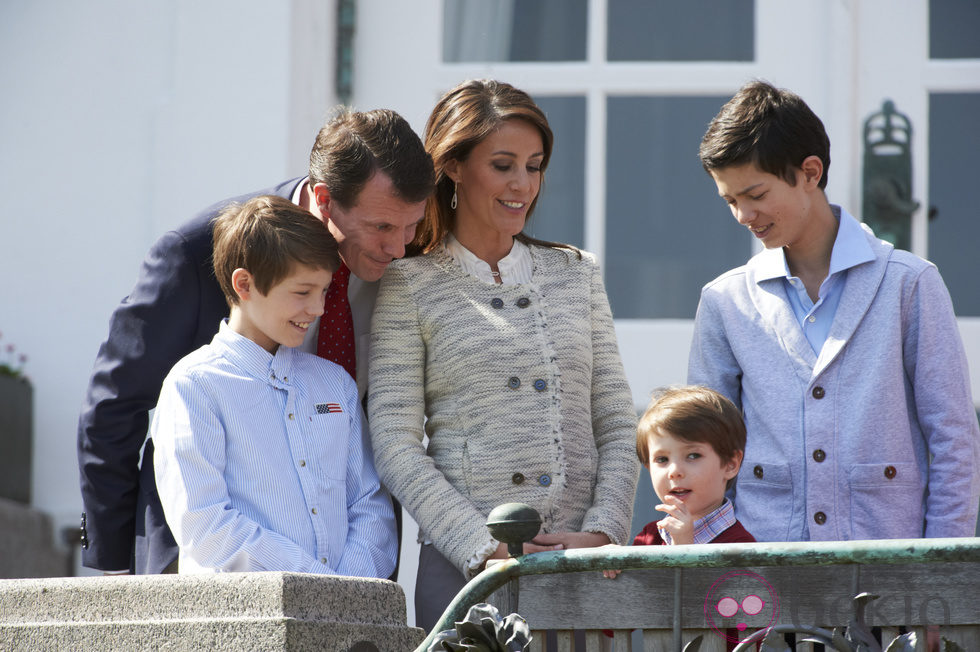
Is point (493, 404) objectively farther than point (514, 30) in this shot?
No

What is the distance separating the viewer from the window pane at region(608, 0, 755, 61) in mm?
4715

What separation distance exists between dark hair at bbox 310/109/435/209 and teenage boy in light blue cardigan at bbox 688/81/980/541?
1.85ft

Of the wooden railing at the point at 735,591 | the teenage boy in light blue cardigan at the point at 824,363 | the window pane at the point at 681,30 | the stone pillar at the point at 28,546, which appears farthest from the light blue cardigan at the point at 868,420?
the stone pillar at the point at 28,546

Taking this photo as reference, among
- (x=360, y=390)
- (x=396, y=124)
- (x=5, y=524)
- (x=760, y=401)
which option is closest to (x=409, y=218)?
(x=396, y=124)

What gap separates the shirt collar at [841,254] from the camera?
2.67 m

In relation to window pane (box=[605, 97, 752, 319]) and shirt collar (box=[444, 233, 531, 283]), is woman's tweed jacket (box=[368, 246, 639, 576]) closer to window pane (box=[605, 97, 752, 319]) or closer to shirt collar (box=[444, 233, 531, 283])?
shirt collar (box=[444, 233, 531, 283])

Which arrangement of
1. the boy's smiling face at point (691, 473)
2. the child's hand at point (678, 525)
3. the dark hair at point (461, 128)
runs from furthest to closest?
the dark hair at point (461, 128) < the boy's smiling face at point (691, 473) < the child's hand at point (678, 525)

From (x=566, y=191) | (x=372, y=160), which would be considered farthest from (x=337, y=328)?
(x=566, y=191)

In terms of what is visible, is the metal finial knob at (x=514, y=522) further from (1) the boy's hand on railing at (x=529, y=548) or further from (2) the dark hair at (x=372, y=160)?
(2) the dark hair at (x=372, y=160)

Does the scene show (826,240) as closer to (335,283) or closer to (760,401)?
(760,401)

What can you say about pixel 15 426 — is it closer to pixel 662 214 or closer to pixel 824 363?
pixel 662 214

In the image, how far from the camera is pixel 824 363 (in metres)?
2.63

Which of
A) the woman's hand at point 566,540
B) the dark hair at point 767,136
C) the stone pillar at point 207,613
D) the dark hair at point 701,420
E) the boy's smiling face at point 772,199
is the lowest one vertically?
the stone pillar at point 207,613
